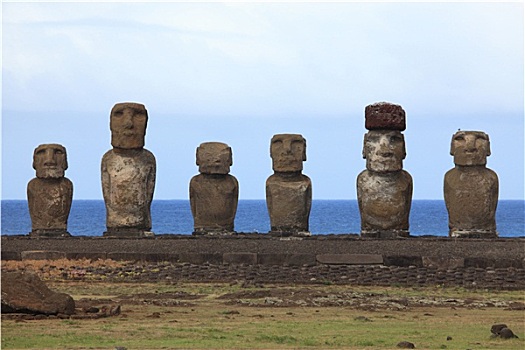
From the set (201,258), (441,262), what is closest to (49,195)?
(201,258)

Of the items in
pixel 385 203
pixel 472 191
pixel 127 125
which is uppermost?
pixel 127 125

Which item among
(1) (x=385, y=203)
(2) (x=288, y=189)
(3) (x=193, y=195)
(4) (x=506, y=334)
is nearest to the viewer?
(4) (x=506, y=334)

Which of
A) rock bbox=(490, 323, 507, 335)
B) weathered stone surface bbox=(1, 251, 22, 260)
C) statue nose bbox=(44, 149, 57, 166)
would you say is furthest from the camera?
statue nose bbox=(44, 149, 57, 166)

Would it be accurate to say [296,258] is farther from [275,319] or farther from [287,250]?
[275,319]

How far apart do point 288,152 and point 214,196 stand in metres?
1.77

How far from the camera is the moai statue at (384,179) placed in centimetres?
2655

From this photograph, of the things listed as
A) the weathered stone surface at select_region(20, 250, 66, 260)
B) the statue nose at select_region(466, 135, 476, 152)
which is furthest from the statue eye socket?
the weathered stone surface at select_region(20, 250, 66, 260)

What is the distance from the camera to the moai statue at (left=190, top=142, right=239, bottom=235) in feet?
91.2

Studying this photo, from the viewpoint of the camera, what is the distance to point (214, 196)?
2780 cm

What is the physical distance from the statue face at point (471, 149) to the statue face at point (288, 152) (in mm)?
3148

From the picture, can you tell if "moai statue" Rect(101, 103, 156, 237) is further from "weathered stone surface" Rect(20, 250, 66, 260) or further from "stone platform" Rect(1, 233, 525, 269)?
"weathered stone surface" Rect(20, 250, 66, 260)

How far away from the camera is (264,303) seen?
18.2 meters

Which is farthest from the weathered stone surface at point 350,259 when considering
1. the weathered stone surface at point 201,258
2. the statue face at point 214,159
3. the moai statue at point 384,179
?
the statue face at point 214,159

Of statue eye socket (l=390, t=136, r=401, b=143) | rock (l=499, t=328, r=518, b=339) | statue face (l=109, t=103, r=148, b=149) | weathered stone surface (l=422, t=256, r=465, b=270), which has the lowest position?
rock (l=499, t=328, r=518, b=339)
